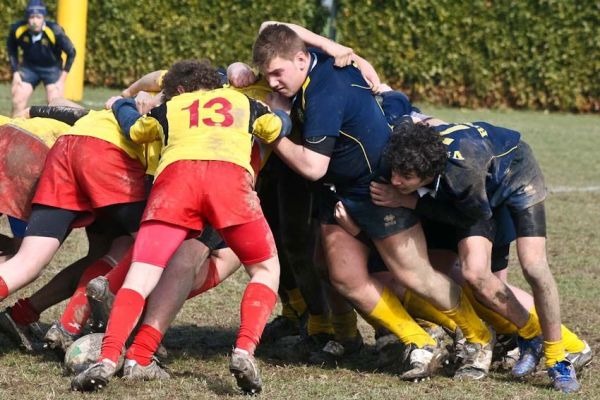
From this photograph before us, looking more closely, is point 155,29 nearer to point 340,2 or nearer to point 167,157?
point 340,2

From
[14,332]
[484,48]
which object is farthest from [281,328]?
[484,48]

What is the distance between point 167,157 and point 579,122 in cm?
1513

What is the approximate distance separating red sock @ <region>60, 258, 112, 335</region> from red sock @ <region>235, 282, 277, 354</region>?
39.7 inches

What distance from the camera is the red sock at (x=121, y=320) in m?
4.91

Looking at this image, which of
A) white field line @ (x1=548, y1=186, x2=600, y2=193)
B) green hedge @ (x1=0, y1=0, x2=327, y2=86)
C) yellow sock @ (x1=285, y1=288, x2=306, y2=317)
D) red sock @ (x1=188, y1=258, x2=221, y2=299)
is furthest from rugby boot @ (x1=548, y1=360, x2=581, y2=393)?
green hedge @ (x1=0, y1=0, x2=327, y2=86)

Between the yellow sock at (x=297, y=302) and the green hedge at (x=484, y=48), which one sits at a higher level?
the yellow sock at (x=297, y=302)

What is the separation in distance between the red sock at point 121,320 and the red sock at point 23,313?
45.8 inches

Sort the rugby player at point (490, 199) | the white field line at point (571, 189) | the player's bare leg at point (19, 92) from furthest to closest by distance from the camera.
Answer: the player's bare leg at point (19, 92) → the white field line at point (571, 189) → the rugby player at point (490, 199)

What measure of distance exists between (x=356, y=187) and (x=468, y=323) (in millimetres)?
887

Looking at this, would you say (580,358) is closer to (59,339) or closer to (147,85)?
(59,339)

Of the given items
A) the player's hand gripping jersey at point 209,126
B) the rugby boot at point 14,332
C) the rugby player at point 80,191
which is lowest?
the rugby boot at point 14,332

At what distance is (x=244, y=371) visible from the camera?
4840 mm

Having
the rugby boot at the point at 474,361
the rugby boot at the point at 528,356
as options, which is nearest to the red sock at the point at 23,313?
the rugby boot at the point at 474,361

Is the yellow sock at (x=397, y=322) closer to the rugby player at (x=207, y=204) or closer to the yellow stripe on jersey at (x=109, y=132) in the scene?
the rugby player at (x=207, y=204)
